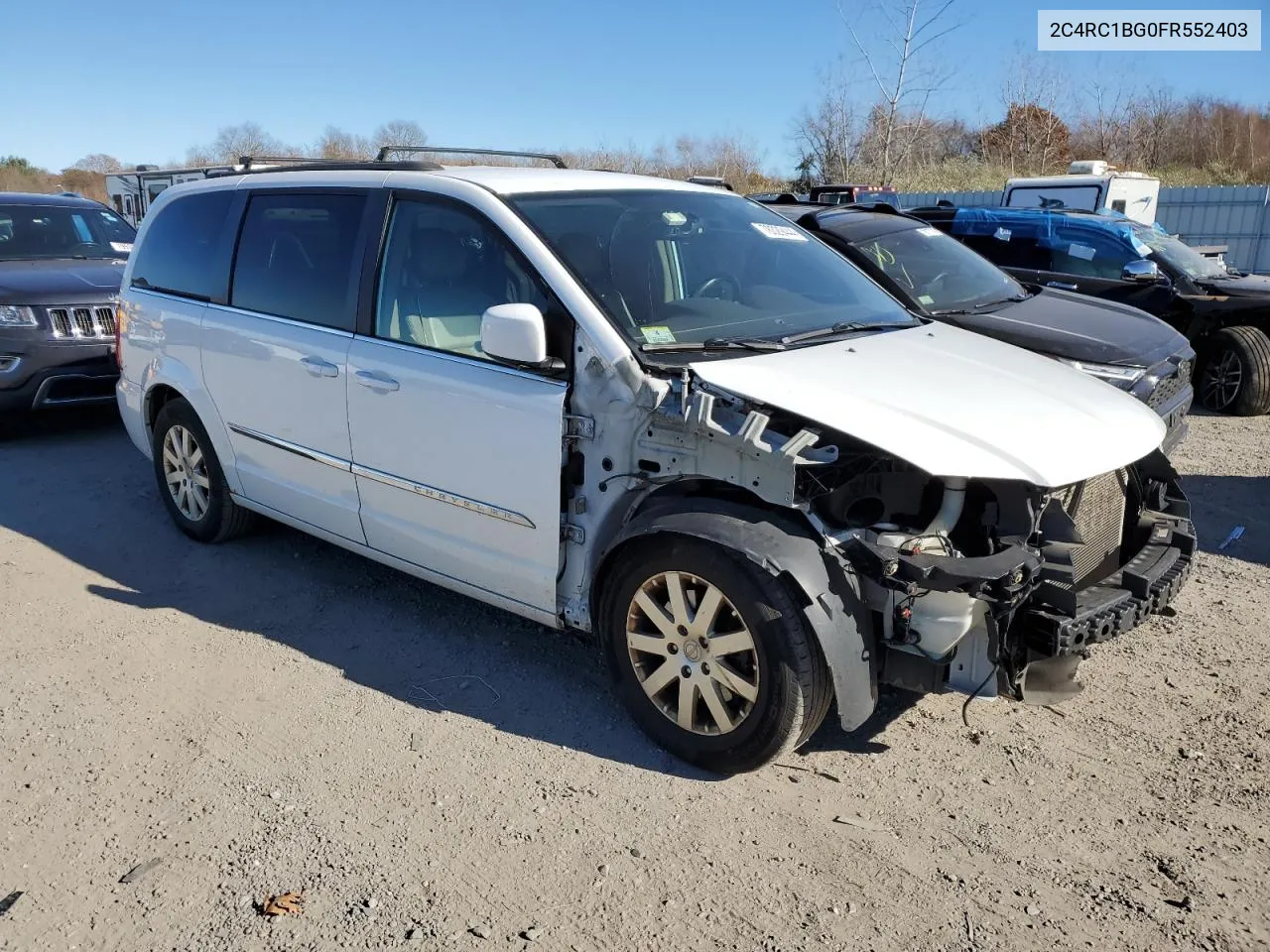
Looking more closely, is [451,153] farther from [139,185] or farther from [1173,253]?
[139,185]

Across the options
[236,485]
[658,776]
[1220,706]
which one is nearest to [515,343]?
[658,776]

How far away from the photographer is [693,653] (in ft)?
10.6

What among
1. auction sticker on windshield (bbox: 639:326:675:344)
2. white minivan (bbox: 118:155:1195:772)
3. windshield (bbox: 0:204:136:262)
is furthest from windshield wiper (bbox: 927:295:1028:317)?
windshield (bbox: 0:204:136:262)

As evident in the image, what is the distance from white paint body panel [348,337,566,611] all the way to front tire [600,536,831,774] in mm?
390

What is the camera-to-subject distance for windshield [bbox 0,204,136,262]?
28.6 ft

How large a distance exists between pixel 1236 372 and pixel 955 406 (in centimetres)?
694

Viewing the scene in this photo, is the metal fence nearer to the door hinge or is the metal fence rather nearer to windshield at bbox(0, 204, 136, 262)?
windshield at bbox(0, 204, 136, 262)

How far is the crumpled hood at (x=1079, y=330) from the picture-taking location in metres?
6.12

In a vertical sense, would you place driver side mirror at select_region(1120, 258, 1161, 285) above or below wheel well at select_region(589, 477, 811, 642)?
above

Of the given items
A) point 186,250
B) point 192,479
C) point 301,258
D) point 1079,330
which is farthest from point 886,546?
point 1079,330

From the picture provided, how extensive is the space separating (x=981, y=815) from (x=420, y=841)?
5.56ft

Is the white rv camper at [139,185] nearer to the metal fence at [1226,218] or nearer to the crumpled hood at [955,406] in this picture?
the metal fence at [1226,218]

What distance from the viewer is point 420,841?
2973 millimetres

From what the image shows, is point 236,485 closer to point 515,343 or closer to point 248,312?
point 248,312
